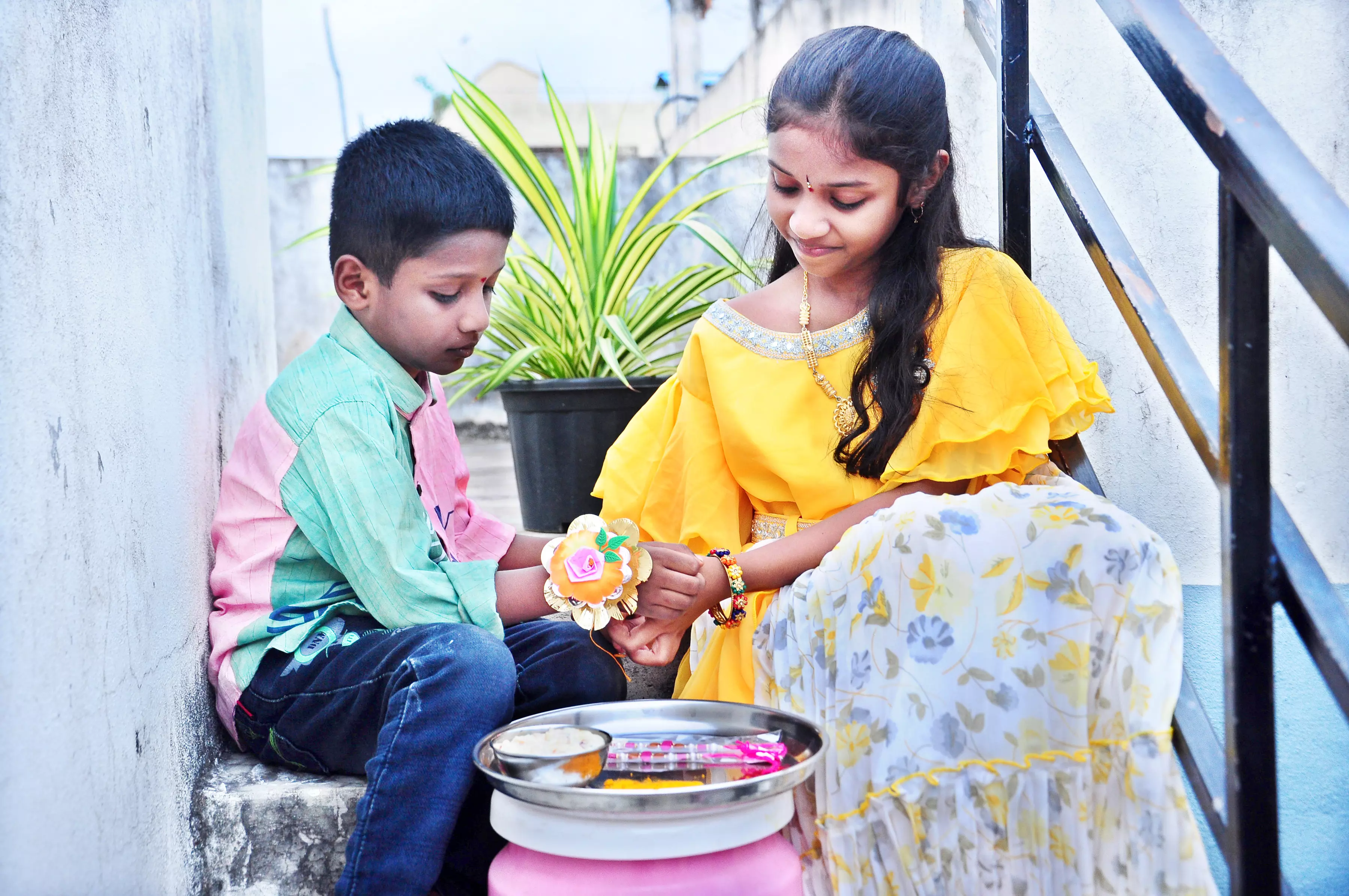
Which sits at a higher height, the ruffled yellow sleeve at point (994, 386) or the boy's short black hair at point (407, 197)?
the boy's short black hair at point (407, 197)

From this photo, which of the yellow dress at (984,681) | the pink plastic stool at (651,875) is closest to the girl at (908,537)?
the yellow dress at (984,681)

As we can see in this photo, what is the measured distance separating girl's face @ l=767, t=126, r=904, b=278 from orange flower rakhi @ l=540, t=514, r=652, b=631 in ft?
1.87

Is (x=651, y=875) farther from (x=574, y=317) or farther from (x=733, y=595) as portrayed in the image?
(x=574, y=317)

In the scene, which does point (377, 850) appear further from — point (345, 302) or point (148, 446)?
point (345, 302)

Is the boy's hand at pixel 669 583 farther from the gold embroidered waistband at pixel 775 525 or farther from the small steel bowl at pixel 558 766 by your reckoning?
the small steel bowl at pixel 558 766

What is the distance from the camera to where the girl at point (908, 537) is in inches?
49.2

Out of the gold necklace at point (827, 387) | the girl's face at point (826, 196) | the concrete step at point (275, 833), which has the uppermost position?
the girl's face at point (826, 196)

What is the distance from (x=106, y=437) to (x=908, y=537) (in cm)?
95

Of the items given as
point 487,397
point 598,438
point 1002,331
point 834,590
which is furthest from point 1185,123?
point 487,397

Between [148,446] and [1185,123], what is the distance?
1254 millimetres

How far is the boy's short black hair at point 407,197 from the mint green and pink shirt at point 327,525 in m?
0.13

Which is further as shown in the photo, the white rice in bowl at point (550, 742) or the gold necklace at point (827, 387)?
the gold necklace at point (827, 387)

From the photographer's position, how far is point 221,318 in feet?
6.01

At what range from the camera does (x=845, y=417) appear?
5.60 ft
